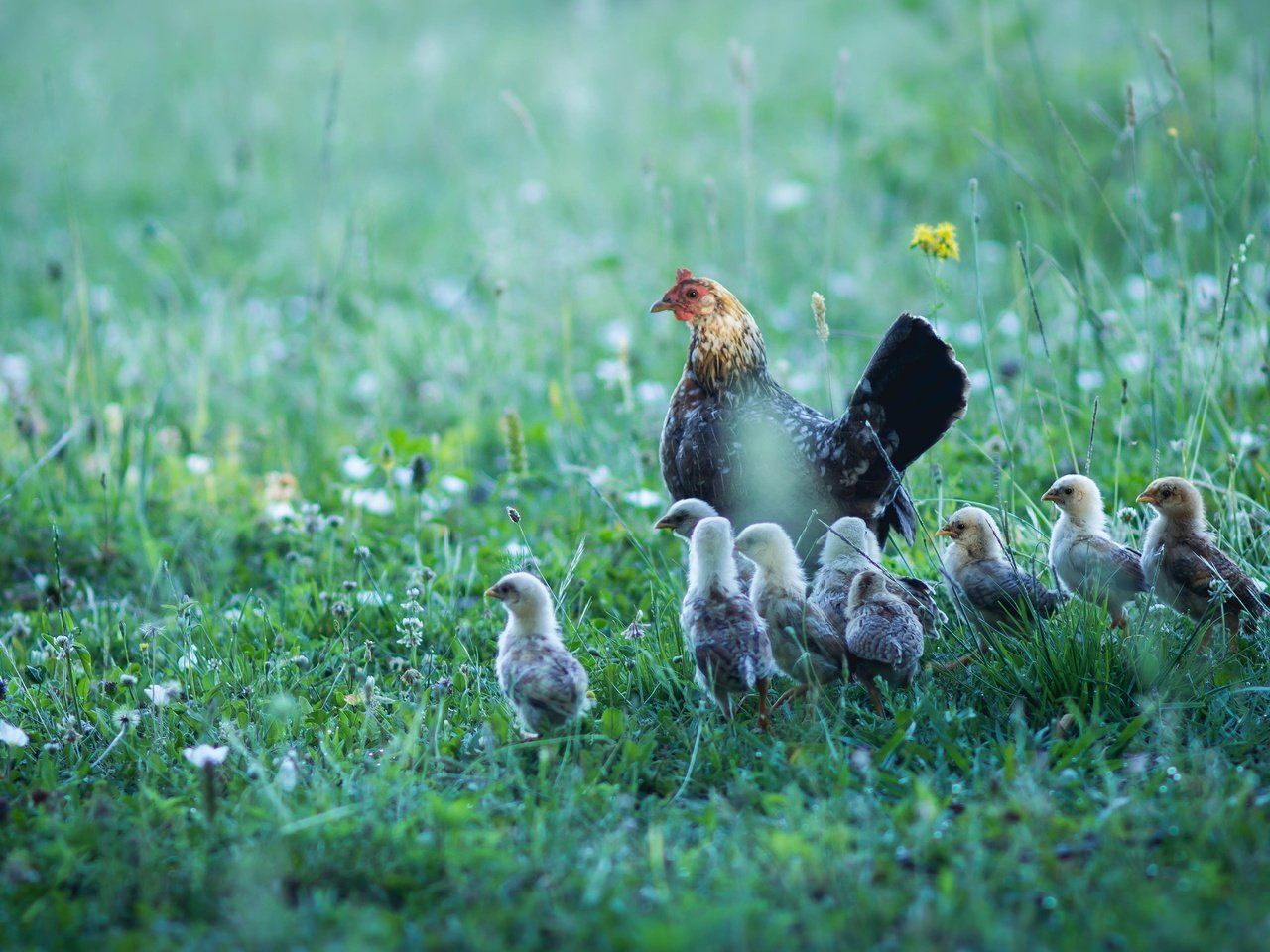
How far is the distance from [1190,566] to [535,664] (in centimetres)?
197

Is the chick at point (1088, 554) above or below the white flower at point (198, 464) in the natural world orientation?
above

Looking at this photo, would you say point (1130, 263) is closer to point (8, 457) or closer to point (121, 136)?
point (8, 457)

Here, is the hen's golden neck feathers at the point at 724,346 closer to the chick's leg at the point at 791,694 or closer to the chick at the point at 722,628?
the chick at the point at 722,628

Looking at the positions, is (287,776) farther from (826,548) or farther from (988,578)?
(988,578)

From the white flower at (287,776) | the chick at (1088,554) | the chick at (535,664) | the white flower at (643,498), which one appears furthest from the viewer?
the white flower at (643,498)

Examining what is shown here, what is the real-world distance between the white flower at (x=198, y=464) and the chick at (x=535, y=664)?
8.62ft

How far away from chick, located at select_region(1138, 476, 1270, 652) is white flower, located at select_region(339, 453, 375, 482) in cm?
326

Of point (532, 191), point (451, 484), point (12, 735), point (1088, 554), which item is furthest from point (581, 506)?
point (532, 191)

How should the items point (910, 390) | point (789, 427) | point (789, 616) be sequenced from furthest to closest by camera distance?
point (789, 427) < point (910, 390) < point (789, 616)

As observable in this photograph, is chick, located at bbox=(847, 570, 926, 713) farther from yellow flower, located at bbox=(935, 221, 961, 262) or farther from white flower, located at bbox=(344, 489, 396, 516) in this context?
white flower, located at bbox=(344, 489, 396, 516)

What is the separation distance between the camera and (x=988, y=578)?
3992 millimetres

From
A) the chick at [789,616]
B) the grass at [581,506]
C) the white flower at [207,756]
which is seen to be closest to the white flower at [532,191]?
the grass at [581,506]

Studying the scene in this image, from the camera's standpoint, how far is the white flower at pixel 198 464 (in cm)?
580

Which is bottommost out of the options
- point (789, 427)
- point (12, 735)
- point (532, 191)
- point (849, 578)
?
point (12, 735)
